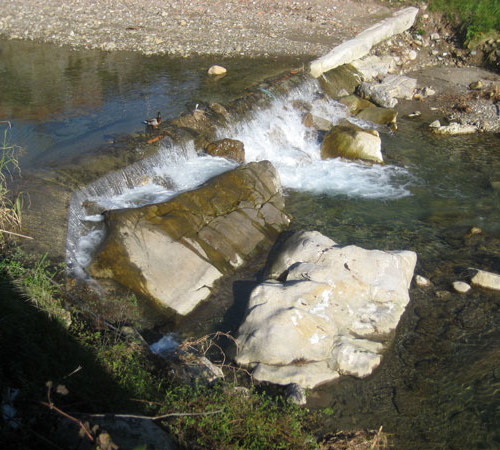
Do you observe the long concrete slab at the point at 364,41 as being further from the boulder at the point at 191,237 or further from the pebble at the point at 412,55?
the boulder at the point at 191,237

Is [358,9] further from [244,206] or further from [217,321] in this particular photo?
[217,321]

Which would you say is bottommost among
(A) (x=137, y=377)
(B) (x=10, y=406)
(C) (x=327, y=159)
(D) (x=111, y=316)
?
(C) (x=327, y=159)

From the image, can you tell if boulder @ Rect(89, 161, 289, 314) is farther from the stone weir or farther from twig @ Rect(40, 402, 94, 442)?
twig @ Rect(40, 402, 94, 442)

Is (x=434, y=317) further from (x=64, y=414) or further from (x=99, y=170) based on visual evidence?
(x=99, y=170)

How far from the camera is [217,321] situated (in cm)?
609

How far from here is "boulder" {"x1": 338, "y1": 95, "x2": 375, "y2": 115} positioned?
13.6 metres

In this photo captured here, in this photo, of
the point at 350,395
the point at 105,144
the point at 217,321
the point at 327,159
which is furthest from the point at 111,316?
the point at 327,159

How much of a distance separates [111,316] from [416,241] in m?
5.06

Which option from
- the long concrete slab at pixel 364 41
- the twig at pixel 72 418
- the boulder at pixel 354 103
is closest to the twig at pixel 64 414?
the twig at pixel 72 418

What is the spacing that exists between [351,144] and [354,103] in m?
3.30

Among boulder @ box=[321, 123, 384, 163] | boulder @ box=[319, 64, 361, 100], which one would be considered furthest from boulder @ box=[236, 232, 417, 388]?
boulder @ box=[319, 64, 361, 100]

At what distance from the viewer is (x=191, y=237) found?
22.9ft

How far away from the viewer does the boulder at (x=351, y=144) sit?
10773mm

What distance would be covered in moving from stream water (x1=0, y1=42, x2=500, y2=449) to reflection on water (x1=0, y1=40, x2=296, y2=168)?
4 cm
